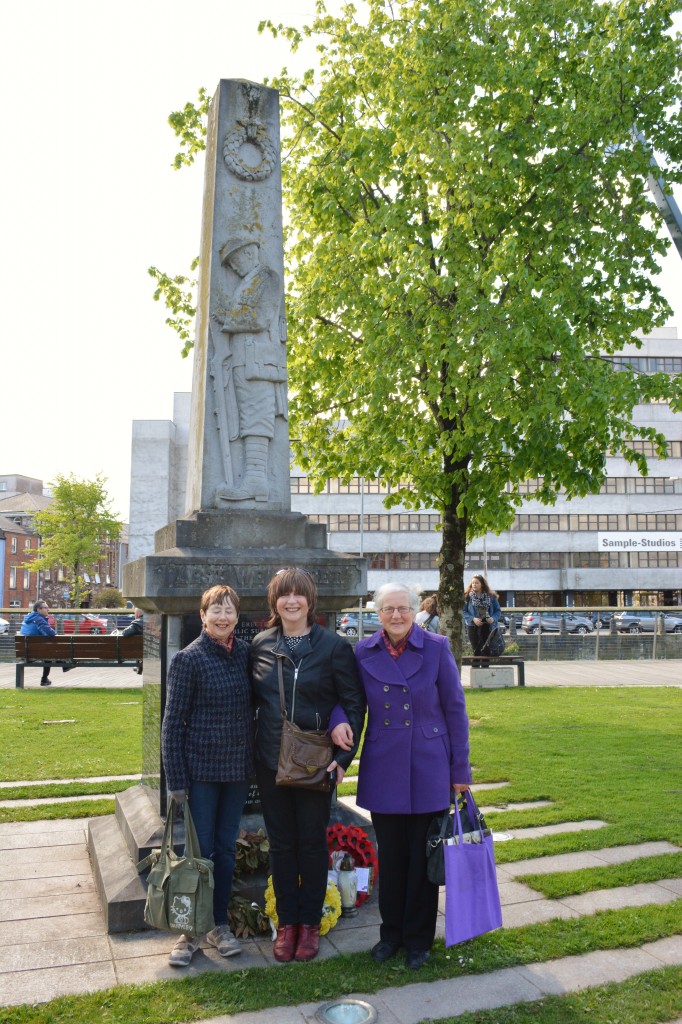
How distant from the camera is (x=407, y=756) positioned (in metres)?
4.18

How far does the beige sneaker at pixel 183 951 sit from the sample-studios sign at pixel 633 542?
53991 millimetres

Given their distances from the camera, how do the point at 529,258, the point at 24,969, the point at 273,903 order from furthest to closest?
1. the point at 529,258
2. the point at 273,903
3. the point at 24,969

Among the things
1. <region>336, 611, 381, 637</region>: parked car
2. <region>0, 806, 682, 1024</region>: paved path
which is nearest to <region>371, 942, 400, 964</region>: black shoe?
<region>0, 806, 682, 1024</region>: paved path

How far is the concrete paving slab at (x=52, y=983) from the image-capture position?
3.85 metres

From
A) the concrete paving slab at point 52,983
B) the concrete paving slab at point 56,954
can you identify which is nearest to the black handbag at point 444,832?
the concrete paving slab at point 52,983

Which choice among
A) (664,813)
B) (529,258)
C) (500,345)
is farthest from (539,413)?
(664,813)

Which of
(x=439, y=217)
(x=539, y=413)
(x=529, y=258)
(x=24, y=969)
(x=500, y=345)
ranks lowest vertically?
(x=24, y=969)

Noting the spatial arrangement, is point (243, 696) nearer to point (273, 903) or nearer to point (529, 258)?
point (273, 903)

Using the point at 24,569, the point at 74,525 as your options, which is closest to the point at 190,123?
the point at 74,525

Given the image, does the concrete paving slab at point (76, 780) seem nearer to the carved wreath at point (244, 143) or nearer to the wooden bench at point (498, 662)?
the carved wreath at point (244, 143)

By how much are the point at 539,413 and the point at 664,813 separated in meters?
5.92

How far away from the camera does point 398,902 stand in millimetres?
4297

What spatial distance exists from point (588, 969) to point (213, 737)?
85.3 inches

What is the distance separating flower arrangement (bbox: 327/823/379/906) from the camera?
5031 millimetres
